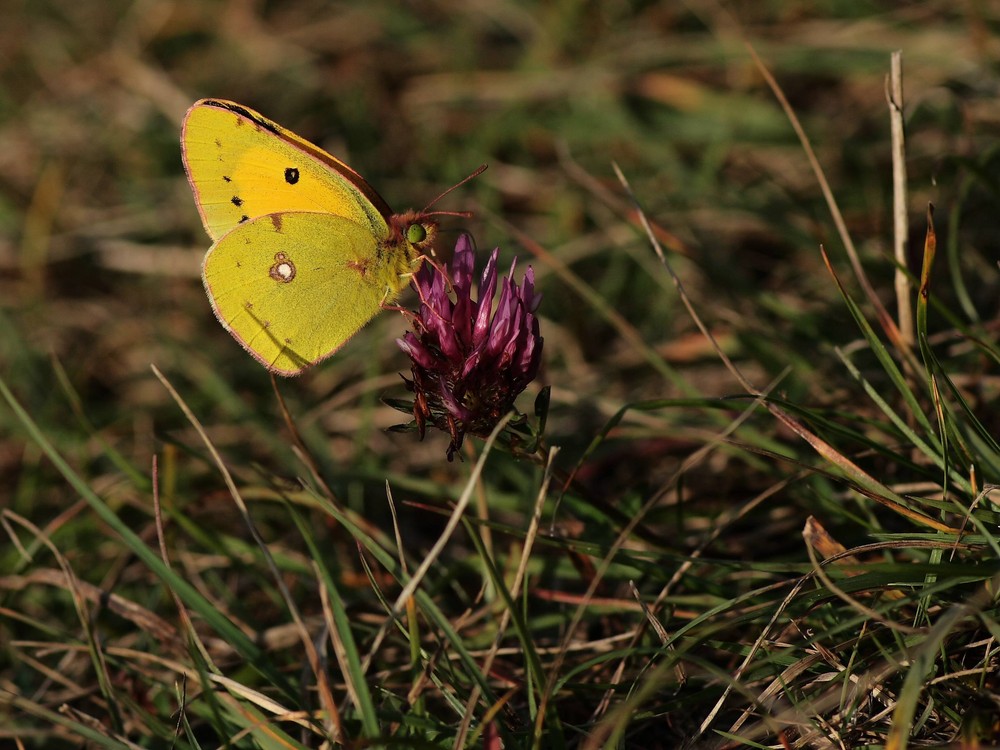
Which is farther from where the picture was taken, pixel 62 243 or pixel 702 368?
pixel 62 243

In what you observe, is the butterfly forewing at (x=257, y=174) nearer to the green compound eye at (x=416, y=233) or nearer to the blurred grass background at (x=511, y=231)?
the green compound eye at (x=416, y=233)

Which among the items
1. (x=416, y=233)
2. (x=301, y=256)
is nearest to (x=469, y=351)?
(x=416, y=233)

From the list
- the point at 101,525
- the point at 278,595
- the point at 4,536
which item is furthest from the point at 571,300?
the point at 4,536

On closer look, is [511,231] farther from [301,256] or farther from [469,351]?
[469,351]

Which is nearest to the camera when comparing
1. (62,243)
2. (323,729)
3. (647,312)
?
(323,729)

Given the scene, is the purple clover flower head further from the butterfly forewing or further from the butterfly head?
the butterfly forewing

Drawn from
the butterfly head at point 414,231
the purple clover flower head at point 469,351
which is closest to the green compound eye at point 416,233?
the butterfly head at point 414,231

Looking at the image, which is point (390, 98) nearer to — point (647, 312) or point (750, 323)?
point (647, 312)
